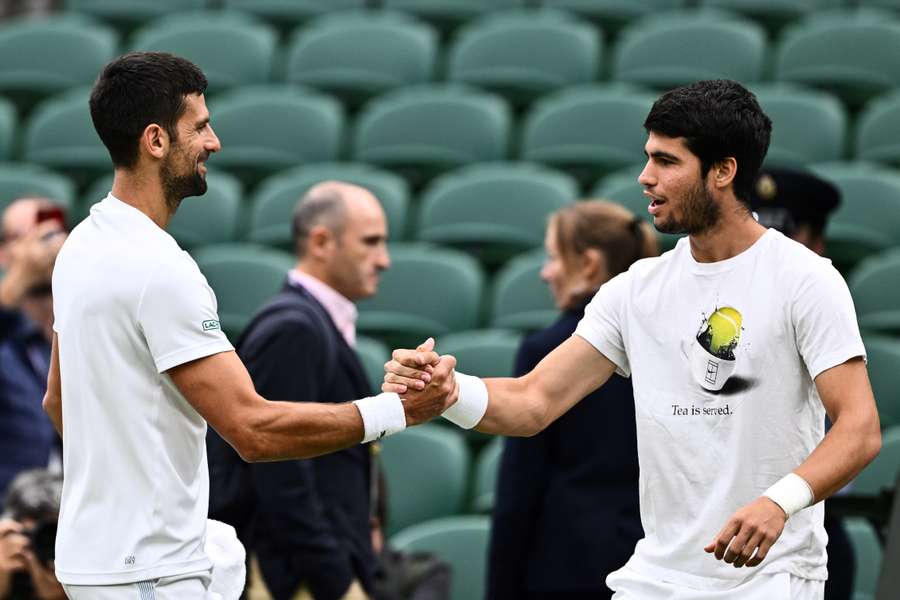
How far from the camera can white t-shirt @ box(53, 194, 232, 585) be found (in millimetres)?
3064

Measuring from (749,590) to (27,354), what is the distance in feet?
10.6

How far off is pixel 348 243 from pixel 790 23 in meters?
4.92

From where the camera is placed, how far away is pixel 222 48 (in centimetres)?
907

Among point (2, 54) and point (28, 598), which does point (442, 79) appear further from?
point (28, 598)

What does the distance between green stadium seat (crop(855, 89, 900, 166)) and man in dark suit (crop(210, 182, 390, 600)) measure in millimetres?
3690

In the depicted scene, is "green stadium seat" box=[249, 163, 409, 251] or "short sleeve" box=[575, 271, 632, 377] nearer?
"short sleeve" box=[575, 271, 632, 377]

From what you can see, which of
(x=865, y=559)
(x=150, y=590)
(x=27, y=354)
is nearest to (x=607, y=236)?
(x=865, y=559)

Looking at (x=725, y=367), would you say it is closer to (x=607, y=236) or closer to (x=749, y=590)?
(x=749, y=590)

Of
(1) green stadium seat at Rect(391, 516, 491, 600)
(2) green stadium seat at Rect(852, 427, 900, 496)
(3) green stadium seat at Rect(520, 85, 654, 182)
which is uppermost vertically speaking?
(3) green stadium seat at Rect(520, 85, 654, 182)

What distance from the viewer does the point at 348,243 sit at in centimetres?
485

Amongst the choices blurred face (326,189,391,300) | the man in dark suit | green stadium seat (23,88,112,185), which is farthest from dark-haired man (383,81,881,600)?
green stadium seat (23,88,112,185)

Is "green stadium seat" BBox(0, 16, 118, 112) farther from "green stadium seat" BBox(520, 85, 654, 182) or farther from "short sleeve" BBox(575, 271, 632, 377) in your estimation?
"short sleeve" BBox(575, 271, 632, 377)

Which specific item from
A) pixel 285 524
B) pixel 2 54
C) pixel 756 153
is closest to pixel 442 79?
pixel 2 54

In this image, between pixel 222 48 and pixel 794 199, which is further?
pixel 222 48
